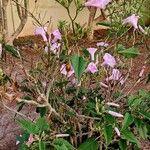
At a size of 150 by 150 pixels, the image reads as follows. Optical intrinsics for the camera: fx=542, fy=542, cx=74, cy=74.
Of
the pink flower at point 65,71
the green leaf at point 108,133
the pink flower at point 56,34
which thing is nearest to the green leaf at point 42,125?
the green leaf at point 108,133

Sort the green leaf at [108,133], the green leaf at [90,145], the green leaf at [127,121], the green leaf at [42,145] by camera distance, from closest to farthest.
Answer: the green leaf at [42,145] → the green leaf at [108,133] → the green leaf at [127,121] → the green leaf at [90,145]

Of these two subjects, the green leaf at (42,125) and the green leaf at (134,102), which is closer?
the green leaf at (42,125)

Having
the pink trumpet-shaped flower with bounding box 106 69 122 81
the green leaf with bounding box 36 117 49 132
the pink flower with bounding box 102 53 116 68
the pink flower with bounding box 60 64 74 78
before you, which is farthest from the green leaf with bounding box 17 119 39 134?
the pink trumpet-shaped flower with bounding box 106 69 122 81

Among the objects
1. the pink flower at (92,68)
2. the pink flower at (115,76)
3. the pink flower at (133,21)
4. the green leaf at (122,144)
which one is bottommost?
the green leaf at (122,144)

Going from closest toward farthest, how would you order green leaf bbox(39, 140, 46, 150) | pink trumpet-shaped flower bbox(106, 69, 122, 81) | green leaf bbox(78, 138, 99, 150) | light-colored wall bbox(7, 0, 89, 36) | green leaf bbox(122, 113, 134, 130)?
green leaf bbox(39, 140, 46, 150) < green leaf bbox(122, 113, 134, 130) < green leaf bbox(78, 138, 99, 150) < pink trumpet-shaped flower bbox(106, 69, 122, 81) < light-colored wall bbox(7, 0, 89, 36)

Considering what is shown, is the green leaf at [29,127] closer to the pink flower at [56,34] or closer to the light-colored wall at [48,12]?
the pink flower at [56,34]

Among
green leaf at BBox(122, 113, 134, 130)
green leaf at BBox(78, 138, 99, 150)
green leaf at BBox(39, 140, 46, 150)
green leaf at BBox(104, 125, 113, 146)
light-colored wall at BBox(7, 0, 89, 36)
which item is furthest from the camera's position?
light-colored wall at BBox(7, 0, 89, 36)

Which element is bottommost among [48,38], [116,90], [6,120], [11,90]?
[6,120]

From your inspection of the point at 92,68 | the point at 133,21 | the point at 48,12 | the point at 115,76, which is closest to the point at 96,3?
the point at 133,21

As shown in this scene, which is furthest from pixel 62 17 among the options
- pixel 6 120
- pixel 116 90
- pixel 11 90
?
pixel 11 90

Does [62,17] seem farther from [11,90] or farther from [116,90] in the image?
[11,90]

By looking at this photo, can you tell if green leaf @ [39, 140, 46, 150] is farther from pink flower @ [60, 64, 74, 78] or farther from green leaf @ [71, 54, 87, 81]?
pink flower @ [60, 64, 74, 78]
